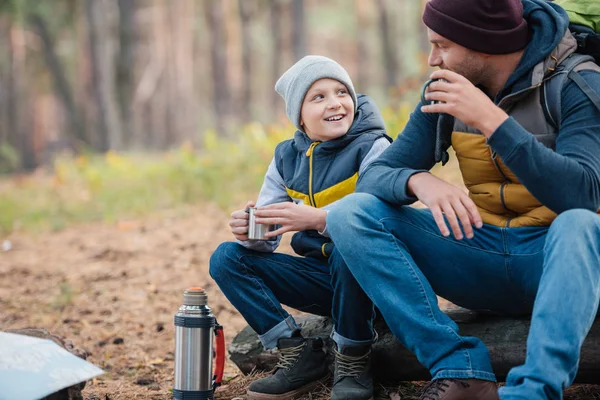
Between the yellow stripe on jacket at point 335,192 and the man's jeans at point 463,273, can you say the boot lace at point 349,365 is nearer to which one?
the man's jeans at point 463,273

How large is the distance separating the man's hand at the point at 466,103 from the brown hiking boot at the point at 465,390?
826mm

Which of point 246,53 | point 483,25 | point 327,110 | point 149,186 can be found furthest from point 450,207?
point 246,53

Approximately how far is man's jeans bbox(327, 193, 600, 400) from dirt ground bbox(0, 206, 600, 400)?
623mm

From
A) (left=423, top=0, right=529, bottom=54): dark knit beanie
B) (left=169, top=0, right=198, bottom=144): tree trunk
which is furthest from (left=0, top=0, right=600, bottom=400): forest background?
(left=423, top=0, right=529, bottom=54): dark knit beanie

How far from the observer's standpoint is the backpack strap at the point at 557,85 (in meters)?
2.77

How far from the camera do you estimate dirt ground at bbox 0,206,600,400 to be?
4.38 meters

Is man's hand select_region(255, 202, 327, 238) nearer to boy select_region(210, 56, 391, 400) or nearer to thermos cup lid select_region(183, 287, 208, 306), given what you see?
boy select_region(210, 56, 391, 400)

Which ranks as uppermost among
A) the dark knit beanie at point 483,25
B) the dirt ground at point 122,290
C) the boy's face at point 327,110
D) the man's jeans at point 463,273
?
the dark knit beanie at point 483,25

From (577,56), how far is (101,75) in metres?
16.8

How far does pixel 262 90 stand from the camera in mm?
46156

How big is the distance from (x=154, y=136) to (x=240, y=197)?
2666 centimetres

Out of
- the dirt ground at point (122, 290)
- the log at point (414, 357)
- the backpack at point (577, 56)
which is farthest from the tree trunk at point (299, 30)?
the backpack at point (577, 56)

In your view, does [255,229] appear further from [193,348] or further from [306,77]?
[306,77]

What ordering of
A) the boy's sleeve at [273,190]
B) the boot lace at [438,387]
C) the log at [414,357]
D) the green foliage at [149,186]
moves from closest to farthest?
the boot lace at [438,387] < the log at [414,357] < the boy's sleeve at [273,190] < the green foliage at [149,186]
